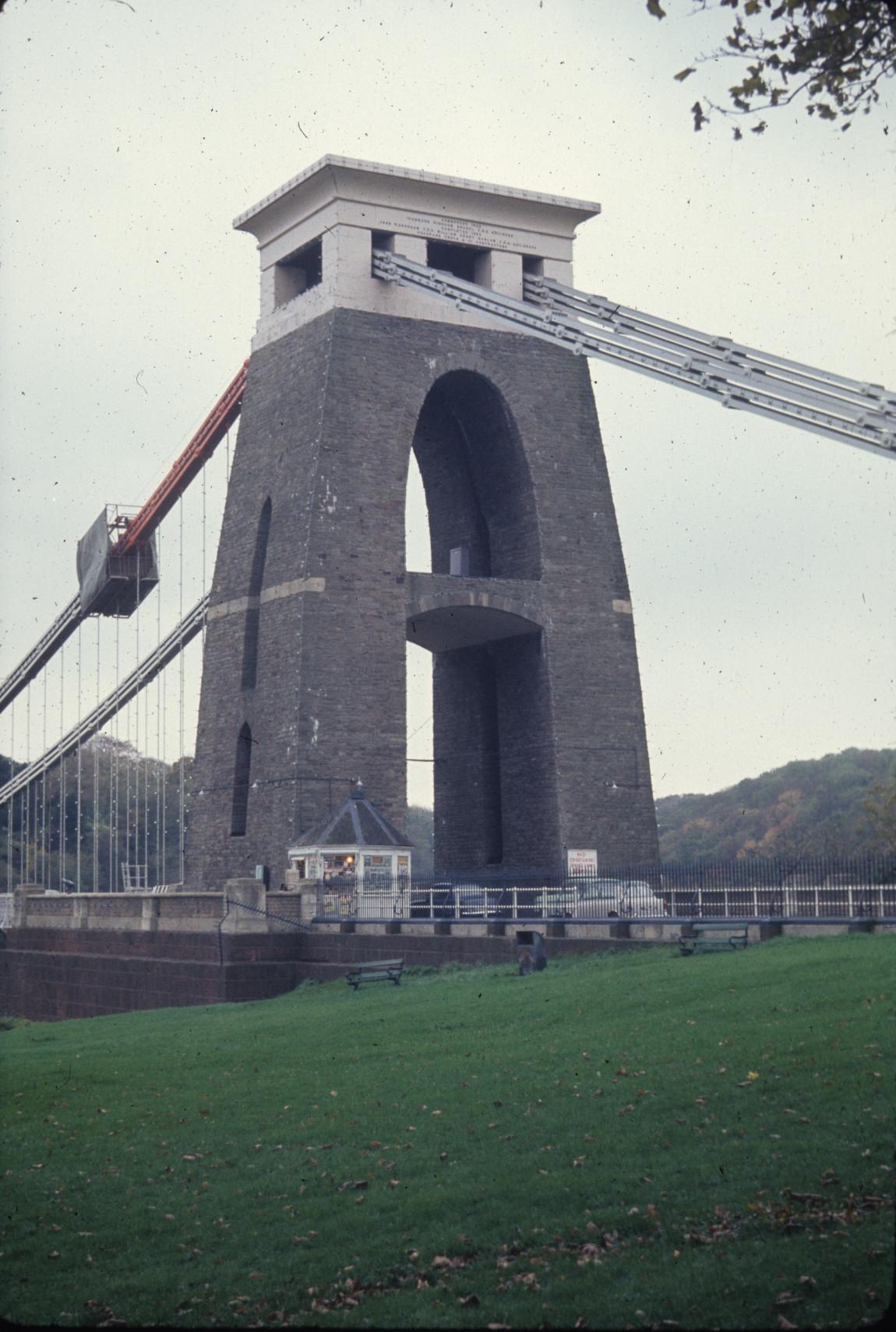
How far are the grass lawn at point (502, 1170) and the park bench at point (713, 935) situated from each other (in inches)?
139

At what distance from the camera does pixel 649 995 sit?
24.0 m

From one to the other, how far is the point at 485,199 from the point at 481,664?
13.9 meters

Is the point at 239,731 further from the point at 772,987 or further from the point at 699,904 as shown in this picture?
the point at 772,987

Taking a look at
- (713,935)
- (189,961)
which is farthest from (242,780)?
(713,935)

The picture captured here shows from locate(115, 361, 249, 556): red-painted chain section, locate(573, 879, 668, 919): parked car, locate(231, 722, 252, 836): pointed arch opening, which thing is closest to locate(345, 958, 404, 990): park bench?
locate(573, 879, 668, 919): parked car

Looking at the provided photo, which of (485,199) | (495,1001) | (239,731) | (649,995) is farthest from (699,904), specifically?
(485,199)

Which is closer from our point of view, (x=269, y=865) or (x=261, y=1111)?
(x=261, y=1111)

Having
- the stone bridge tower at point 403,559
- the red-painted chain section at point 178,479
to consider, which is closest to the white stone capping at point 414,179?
the stone bridge tower at point 403,559

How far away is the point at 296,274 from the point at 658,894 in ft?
85.4

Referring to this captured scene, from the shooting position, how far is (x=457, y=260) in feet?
180

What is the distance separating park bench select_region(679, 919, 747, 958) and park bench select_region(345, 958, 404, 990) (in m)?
6.37

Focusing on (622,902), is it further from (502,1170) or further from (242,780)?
(502,1170)

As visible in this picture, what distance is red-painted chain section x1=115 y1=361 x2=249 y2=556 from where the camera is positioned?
213 feet

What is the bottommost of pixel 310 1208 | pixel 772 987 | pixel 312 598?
pixel 310 1208
